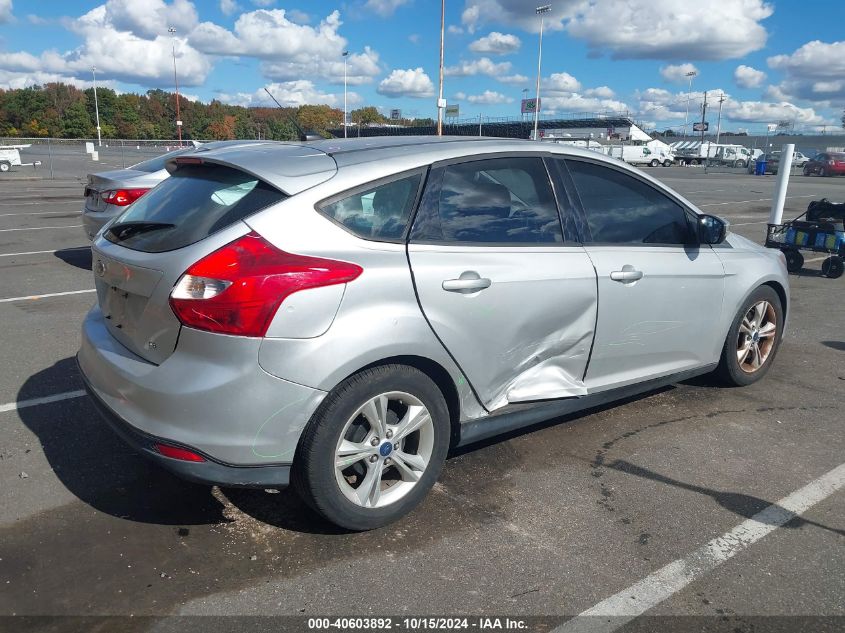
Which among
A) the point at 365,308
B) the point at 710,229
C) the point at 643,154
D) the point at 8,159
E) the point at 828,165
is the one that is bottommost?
the point at 8,159

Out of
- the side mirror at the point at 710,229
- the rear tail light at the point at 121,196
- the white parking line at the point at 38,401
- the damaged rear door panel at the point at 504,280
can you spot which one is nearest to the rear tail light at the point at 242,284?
the damaged rear door panel at the point at 504,280

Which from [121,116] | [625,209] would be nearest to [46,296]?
[625,209]

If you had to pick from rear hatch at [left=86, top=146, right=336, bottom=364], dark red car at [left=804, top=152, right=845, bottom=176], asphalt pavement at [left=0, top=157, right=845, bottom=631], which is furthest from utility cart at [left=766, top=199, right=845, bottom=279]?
dark red car at [left=804, top=152, right=845, bottom=176]

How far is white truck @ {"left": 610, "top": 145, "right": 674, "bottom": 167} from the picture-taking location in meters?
54.9

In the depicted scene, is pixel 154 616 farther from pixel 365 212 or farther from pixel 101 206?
pixel 101 206

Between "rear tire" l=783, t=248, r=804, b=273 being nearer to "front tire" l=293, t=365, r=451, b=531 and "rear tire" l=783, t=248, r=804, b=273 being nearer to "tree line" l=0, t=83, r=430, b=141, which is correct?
"front tire" l=293, t=365, r=451, b=531

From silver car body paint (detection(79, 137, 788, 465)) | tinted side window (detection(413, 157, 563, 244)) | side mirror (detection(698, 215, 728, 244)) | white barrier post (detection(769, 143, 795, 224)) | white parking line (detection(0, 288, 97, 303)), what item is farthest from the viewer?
white barrier post (detection(769, 143, 795, 224))

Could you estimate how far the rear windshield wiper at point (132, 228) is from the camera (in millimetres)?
3084

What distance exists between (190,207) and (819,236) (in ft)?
30.0

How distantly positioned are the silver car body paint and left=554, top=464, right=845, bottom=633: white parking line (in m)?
1.01

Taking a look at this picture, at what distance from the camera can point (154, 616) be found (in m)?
2.51

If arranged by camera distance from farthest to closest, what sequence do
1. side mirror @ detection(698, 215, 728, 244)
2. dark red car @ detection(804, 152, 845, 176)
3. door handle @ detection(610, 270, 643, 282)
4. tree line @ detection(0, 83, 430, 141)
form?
tree line @ detection(0, 83, 430, 141) → dark red car @ detection(804, 152, 845, 176) → side mirror @ detection(698, 215, 728, 244) → door handle @ detection(610, 270, 643, 282)

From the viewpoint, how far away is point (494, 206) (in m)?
3.46

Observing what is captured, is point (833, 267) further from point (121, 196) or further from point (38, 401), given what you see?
point (38, 401)
